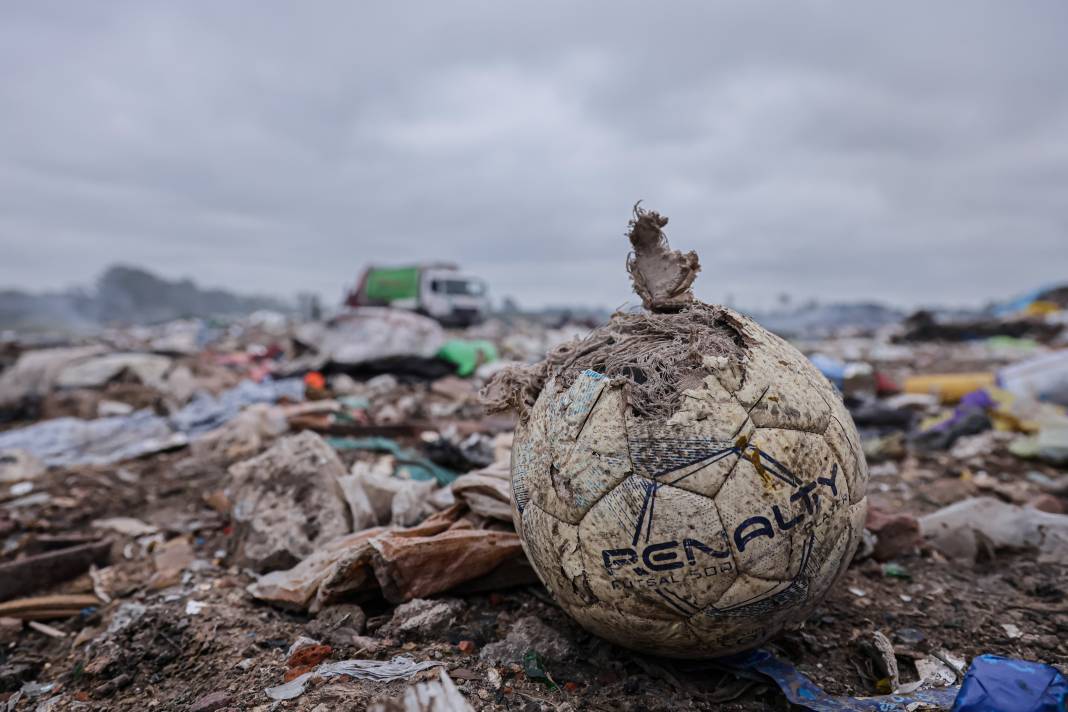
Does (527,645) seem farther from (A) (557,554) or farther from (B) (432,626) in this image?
(A) (557,554)

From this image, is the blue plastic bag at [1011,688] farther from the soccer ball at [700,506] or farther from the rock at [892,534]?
the rock at [892,534]

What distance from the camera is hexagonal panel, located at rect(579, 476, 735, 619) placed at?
5.81 feet

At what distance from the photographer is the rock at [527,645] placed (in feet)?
7.16

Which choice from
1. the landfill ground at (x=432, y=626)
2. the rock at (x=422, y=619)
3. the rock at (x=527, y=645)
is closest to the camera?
the landfill ground at (x=432, y=626)

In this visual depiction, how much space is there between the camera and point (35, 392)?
8.82 m

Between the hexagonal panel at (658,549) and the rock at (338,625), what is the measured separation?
3.73 ft

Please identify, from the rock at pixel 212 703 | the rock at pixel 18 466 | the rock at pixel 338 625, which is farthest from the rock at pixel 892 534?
the rock at pixel 18 466

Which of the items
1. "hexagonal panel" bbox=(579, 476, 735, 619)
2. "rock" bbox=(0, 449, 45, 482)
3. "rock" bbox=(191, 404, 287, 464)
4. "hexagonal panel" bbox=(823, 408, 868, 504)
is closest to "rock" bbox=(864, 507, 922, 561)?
"hexagonal panel" bbox=(823, 408, 868, 504)

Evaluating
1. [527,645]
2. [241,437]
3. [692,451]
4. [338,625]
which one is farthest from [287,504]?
[241,437]

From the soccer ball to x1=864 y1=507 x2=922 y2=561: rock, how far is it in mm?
1260

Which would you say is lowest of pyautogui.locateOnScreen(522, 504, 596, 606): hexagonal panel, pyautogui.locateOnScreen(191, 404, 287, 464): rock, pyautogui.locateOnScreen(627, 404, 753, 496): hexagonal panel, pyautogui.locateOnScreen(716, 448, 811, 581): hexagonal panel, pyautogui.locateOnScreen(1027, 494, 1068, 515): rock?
pyautogui.locateOnScreen(191, 404, 287, 464): rock

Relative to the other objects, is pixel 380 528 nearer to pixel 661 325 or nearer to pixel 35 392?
pixel 661 325

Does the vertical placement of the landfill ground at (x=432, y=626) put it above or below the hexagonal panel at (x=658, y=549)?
below

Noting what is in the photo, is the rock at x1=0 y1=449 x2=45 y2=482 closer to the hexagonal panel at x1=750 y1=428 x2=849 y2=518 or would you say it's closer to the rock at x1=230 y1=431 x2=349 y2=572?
the rock at x1=230 y1=431 x2=349 y2=572
